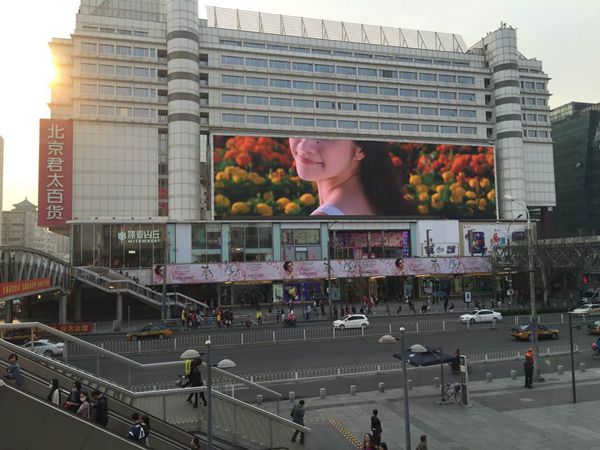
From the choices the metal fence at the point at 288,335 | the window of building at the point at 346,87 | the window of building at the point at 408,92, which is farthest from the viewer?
the window of building at the point at 408,92

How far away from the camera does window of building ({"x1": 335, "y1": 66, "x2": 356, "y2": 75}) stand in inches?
3255

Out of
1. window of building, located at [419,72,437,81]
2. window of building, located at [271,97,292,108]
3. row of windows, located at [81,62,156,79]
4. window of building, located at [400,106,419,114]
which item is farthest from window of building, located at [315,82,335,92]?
row of windows, located at [81,62,156,79]

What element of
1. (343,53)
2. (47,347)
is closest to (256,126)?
(343,53)

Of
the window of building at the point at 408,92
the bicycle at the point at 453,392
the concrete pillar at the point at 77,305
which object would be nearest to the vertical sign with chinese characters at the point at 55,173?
the concrete pillar at the point at 77,305

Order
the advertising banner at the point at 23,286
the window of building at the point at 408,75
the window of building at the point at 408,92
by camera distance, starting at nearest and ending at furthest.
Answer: the advertising banner at the point at 23,286, the window of building at the point at 408,92, the window of building at the point at 408,75

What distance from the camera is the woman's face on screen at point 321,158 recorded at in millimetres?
74250

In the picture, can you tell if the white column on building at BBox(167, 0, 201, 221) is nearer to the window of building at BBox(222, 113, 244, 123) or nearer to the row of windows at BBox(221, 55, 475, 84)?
the window of building at BBox(222, 113, 244, 123)

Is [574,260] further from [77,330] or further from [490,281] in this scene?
[77,330]

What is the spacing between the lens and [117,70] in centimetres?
7225

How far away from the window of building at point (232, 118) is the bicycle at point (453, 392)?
202 ft

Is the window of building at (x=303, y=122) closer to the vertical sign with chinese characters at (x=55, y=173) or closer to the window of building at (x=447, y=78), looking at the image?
the window of building at (x=447, y=78)

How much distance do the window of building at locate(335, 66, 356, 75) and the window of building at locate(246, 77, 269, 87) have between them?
12.8m

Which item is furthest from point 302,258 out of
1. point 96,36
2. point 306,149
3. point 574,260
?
point 96,36

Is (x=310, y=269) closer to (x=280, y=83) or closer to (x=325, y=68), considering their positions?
(x=280, y=83)
